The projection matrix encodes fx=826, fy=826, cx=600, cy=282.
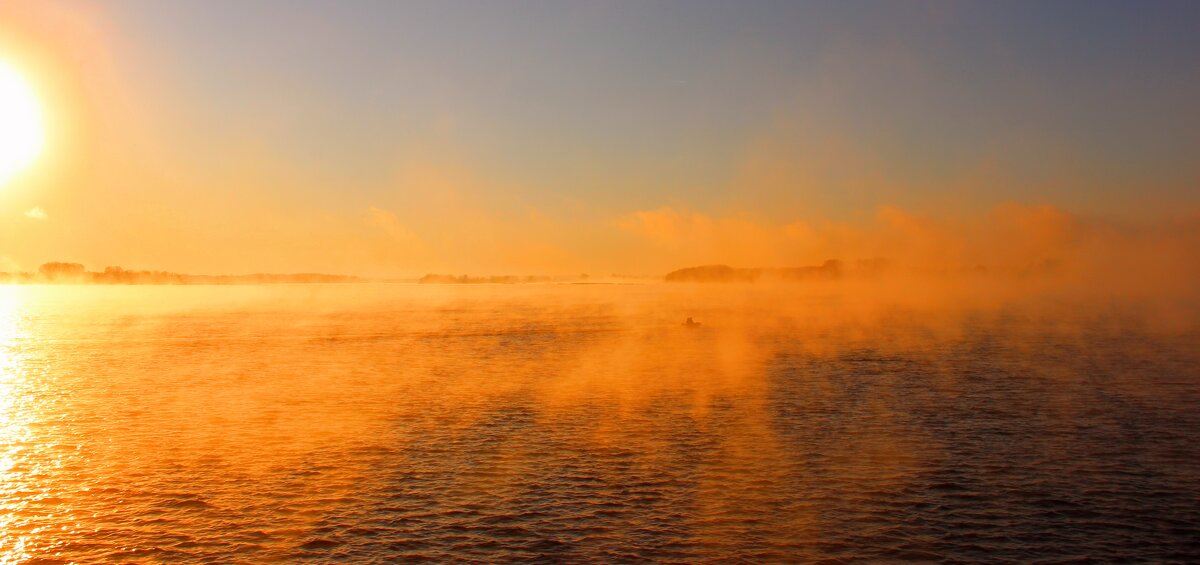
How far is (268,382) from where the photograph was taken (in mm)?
85938

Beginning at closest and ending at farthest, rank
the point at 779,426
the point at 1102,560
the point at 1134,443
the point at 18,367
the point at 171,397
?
the point at 1102,560
the point at 1134,443
the point at 779,426
the point at 171,397
the point at 18,367

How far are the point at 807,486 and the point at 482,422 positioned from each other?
2708 centimetres

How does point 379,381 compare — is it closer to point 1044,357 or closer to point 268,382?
point 268,382

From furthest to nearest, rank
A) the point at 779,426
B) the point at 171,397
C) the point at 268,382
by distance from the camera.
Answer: the point at 268,382
the point at 171,397
the point at 779,426

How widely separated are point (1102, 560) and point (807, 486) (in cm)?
1375

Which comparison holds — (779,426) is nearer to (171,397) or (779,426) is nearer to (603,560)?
(603,560)

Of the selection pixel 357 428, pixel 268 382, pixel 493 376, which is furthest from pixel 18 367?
pixel 357 428

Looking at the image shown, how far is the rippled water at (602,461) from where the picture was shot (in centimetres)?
3412

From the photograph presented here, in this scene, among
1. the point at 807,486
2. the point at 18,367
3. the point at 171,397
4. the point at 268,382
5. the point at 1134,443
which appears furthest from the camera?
the point at 18,367

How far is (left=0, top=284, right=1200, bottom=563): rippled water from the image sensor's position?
112ft

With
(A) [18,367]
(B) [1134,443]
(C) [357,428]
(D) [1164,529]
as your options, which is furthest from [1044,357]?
(A) [18,367]

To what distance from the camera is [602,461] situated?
48031 millimetres

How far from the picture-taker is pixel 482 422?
2413 inches

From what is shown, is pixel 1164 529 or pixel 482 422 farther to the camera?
pixel 482 422
